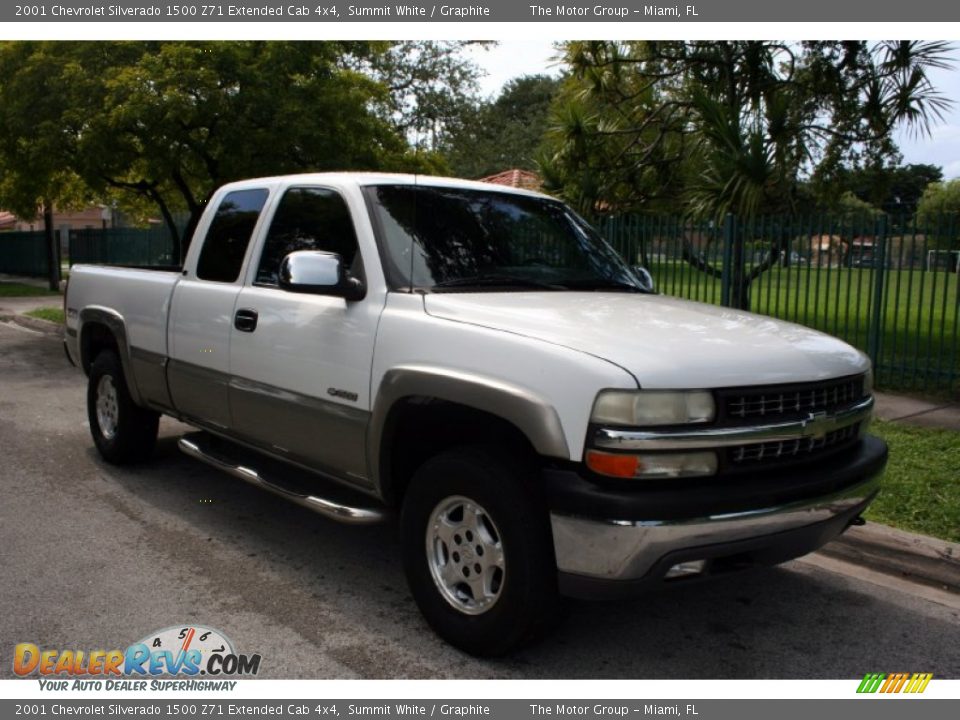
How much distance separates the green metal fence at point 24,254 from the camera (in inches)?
1178

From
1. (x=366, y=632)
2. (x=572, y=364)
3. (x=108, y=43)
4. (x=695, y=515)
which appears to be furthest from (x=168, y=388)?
(x=108, y=43)

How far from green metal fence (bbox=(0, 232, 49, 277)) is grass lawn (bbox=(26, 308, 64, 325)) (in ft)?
40.6

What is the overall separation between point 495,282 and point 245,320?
1449mm

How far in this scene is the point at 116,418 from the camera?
6.36 meters

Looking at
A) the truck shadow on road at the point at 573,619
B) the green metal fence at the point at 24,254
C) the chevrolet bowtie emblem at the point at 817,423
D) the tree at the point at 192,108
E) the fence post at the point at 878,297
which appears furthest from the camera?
the green metal fence at the point at 24,254

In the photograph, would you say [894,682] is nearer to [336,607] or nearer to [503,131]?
[336,607]

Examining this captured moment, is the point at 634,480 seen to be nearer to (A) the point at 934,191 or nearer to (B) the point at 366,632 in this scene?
(B) the point at 366,632

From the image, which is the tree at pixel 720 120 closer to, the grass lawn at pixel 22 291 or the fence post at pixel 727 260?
the fence post at pixel 727 260

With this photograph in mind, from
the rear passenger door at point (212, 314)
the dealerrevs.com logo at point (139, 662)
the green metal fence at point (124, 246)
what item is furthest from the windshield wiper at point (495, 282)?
the green metal fence at point (124, 246)

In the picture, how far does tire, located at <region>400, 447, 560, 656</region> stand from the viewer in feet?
10.8

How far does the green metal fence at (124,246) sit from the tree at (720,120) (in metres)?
8.80

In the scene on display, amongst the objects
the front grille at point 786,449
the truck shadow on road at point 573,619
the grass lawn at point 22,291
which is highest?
the front grille at point 786,449

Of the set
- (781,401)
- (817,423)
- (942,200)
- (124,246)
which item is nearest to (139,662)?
(781,401)

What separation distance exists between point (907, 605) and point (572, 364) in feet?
7.76
